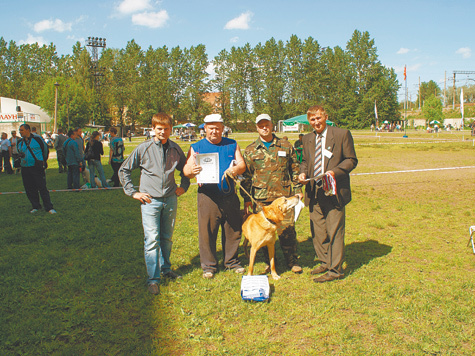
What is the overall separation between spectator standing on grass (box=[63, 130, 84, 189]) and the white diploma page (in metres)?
7.83

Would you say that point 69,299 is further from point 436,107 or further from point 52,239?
point 436,107

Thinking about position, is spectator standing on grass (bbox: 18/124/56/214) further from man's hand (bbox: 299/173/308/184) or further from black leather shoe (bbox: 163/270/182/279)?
man's hand (bbox: 299/173/308/184)

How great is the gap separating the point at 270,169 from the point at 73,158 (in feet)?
27.0

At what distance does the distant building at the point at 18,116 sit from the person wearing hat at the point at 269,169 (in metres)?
29.1

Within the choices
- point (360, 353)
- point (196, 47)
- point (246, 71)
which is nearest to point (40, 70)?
point (196, 47)

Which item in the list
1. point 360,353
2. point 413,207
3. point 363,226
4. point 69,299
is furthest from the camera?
point 413,207

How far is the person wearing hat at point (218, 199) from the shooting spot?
13.6ft

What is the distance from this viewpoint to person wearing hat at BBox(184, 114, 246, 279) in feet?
13.6

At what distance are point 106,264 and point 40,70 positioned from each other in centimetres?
8821

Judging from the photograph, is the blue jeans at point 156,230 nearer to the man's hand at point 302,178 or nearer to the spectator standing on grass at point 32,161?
the man's hand at point 302,178

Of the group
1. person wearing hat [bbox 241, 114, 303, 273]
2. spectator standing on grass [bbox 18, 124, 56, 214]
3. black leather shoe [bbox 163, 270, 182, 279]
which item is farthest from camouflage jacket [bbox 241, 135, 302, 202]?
spectator standing on grass [bbox 18, 124, 56, 214]

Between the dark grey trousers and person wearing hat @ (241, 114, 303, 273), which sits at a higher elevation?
person wearing hat @ (241, 114, 303, 273)

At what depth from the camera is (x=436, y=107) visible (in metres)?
81.6

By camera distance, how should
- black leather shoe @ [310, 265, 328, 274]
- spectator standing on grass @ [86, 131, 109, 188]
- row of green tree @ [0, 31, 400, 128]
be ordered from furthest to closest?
1. row of green tree @ [0, 31, 400, 128]
2. spectator standing on grass @ [86, 131, 109, 188]
3. black leather shoe @ [310, 265, 328, 274]
